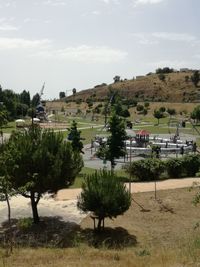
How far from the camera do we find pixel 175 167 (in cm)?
3909

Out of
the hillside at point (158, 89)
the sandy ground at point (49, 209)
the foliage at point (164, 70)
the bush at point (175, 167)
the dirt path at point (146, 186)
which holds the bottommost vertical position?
the sandy ground at point (49, 209)

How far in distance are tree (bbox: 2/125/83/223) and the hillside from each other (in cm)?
11843

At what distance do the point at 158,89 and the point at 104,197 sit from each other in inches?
5661

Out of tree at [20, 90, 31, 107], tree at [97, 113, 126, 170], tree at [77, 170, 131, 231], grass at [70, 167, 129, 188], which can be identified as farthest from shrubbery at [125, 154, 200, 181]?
tree at [20, 90, 31, 107]

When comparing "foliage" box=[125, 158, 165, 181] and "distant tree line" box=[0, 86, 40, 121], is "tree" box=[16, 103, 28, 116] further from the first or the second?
"foliage" box=[125, 158, 165, 181]

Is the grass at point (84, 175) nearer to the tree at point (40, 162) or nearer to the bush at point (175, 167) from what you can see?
the bush at point (175, 167)

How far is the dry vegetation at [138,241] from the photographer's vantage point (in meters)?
14.5

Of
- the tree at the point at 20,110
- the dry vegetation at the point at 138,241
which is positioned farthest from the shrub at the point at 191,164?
the tree at the point at 20,110

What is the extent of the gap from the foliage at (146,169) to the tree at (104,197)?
1277cm

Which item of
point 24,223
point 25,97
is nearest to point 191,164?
point 24,223

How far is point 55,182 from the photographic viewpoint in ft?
81.6

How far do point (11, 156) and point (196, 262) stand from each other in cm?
1244

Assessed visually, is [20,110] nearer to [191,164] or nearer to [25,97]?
[25,97]

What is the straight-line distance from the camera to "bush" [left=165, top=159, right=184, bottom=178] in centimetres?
3891
